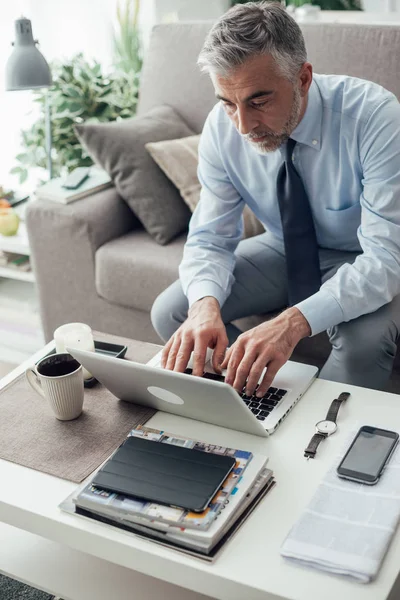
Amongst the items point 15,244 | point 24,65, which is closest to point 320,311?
point 15,244

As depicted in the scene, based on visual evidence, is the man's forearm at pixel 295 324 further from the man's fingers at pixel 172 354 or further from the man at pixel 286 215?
the man's fingers at pixel 172 354

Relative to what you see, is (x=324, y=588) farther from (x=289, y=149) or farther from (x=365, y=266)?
(x=289, y=149)

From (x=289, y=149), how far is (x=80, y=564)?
3.27 ft

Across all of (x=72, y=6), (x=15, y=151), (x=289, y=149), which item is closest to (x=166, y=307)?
(x=289, y=149)

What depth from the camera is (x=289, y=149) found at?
1.72 meters

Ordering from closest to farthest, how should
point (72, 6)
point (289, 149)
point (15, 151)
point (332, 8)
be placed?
point (289, 149), point (15, 151), point (72, 6), point (332, 8)

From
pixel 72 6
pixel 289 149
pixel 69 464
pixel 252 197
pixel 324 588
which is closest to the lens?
pixel 324 588

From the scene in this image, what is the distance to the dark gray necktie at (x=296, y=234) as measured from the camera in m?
1.73

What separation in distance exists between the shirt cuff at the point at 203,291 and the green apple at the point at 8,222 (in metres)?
0.98

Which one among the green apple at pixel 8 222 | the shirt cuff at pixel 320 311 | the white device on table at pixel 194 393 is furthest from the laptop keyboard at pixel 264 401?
the green apple at pixel 8 222

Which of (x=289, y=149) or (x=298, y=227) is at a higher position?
(x=289, y=149)

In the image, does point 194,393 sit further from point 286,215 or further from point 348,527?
point 286,215

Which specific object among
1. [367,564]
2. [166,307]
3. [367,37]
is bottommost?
[166,307]

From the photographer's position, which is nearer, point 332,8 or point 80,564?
point 80,564
